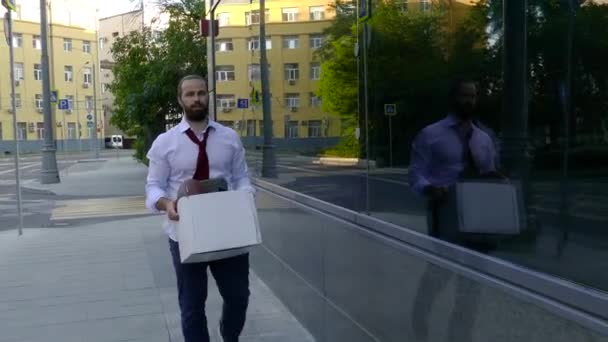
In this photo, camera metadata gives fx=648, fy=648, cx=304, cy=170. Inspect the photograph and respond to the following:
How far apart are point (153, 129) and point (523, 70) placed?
19.5 metres

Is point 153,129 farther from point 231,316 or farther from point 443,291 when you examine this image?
point 443,291

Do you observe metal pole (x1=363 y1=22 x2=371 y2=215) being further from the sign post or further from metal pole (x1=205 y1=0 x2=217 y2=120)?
metal pole (x1=205 y1=0 x2=217 y2=120)

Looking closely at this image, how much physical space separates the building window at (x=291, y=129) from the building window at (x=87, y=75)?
7369 cm

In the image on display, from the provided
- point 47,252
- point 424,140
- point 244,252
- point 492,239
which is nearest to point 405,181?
point 424,140

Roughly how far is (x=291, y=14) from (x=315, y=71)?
0.83 metres

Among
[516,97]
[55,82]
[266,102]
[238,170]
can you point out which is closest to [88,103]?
[55,82]

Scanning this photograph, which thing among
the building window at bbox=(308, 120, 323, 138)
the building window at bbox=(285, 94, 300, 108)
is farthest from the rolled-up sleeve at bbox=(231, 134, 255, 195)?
the building window at bbox=(285, 94, 300, 108)

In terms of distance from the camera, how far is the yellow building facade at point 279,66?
4535 millimetres

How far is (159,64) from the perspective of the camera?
19109 millimetres

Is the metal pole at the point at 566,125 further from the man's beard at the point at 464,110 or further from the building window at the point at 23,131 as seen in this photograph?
the building window at the point at 23,131

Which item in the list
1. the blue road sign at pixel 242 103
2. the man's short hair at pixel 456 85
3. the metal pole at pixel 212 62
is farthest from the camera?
the metal pole at pixel 212 62

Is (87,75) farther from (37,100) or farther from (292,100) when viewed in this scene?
(292,100)

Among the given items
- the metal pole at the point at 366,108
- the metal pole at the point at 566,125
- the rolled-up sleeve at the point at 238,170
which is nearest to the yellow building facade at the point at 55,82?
the rolled-up sleeve at the point at 238,170

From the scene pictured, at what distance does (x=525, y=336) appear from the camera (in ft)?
6.91
